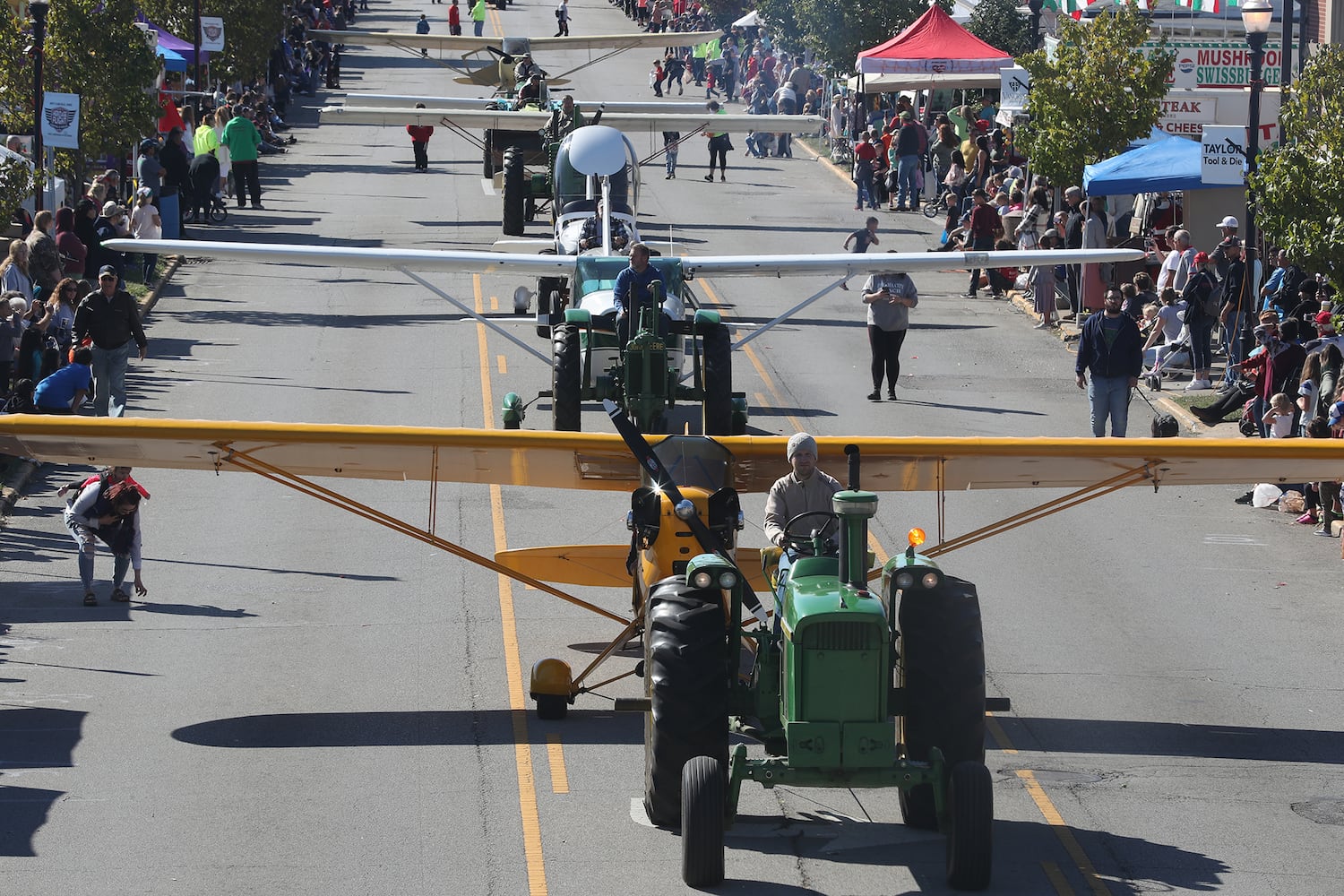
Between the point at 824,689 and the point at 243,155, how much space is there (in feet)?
97.0

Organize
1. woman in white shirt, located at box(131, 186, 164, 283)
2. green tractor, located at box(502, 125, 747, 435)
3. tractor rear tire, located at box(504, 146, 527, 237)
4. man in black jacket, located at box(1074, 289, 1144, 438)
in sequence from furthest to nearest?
1. tractor rear tire, located at box(504, 146, 527, 237)
2. woman in white shirt, located at box(131, 186, 164, 283)
3. man in black jacket, located at box(1074, 289, 1144, 438)
4. green tractor, located at box(502, 125, 747, 435)

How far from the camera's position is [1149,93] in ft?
90.9

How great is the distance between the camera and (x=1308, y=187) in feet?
59.8

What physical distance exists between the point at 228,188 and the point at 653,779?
97.5 ft

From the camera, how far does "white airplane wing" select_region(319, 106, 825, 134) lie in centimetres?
3309

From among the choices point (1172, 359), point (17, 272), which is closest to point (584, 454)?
point (17, 272)

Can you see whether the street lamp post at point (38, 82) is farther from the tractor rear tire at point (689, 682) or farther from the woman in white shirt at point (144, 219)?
the tractor rear tire at point (689, 682)

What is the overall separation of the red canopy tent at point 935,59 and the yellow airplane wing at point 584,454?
2879 centimetres

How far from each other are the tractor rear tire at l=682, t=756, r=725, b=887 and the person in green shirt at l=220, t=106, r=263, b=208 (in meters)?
29.1

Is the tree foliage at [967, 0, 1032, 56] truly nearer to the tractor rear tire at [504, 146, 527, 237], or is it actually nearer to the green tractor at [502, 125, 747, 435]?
the tractor rear tire at [504, 146, 527, 237]

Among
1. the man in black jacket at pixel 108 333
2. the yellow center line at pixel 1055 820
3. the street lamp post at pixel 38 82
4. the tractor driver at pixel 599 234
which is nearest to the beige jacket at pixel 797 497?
the yellow center line at pixel 1055 820

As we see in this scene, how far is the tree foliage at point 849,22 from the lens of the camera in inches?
1829

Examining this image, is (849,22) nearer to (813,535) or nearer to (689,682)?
(813,535)


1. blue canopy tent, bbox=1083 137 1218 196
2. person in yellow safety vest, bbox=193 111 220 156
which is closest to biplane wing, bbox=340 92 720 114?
person in yellow safety vest, bbox=193 111 220 156
